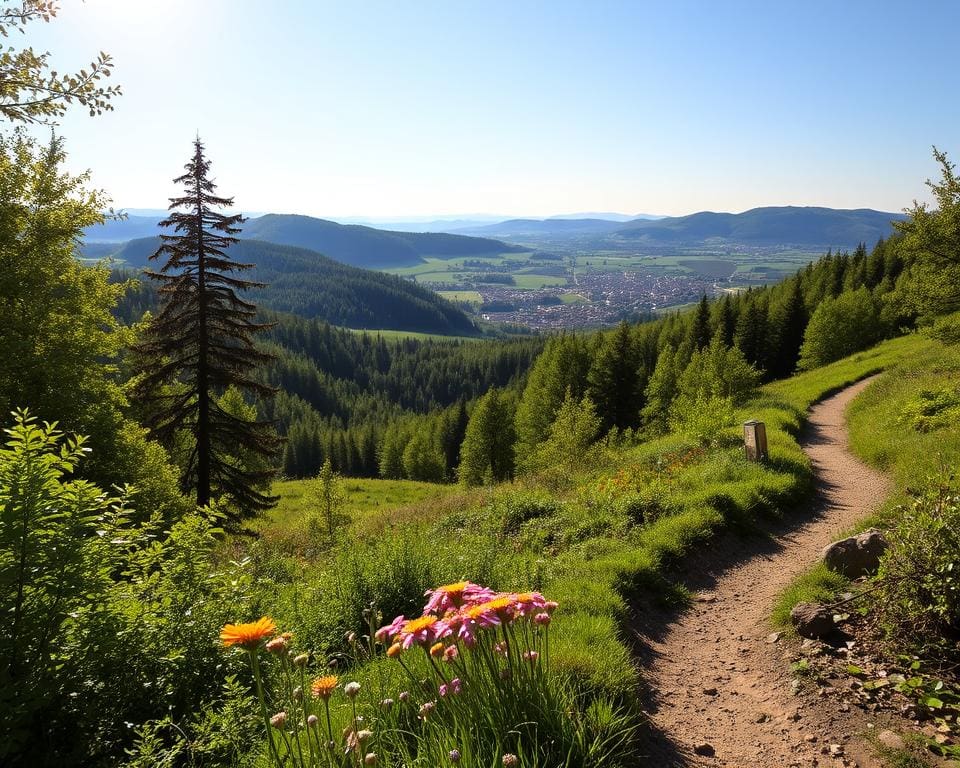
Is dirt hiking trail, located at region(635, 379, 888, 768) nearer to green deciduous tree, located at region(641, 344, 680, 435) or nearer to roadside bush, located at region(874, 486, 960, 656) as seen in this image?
roadside bush, located at region(874, 486, 960, 656)

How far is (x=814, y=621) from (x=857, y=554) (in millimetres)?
1533

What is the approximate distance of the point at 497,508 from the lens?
11.7 metres

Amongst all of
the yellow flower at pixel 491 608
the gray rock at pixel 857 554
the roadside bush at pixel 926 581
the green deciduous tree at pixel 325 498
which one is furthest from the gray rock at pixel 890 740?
the green deciduous tree at pixel 325 498

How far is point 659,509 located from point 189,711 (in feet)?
25.0

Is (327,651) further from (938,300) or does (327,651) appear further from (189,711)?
(938,300)

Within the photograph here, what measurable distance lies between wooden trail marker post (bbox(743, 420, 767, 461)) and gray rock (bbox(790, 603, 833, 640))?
6639mm

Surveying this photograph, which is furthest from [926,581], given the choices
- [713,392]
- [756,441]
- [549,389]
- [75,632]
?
[549,389]

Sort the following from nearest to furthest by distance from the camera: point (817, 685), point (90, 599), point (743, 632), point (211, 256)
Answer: point (90, 599) < point (817, 685) < point (743, 632) < point (211, 256)

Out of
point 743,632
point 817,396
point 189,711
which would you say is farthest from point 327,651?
point 817,396

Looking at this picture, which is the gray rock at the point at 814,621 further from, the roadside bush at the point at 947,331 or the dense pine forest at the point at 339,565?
the roadside bush at the point at 947,331

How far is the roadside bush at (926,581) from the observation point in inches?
185

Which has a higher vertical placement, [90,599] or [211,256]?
[211,256]

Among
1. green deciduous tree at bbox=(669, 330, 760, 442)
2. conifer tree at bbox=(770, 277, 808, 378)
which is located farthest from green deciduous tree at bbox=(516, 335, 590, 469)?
conifer tree at bbox=(770, 277, 808, 378)

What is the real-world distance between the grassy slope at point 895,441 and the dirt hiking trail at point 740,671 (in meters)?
0.52
